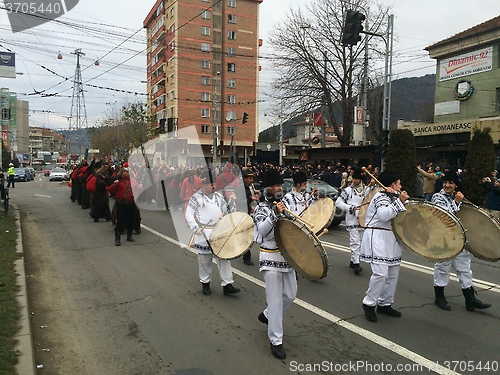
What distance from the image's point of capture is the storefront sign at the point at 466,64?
24.0 metres

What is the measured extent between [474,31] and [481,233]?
23734 mm

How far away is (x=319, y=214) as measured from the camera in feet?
18.6

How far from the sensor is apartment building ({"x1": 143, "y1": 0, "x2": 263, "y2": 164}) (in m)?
56.4

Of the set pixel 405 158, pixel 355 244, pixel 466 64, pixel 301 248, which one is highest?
pixel 466 64

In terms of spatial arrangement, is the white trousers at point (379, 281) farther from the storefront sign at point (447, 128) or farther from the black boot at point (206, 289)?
the storefront sign at point (447, 128)

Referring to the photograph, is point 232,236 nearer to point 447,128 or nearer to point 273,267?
point 273,267

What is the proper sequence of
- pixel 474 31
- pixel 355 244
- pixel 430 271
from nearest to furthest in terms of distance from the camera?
1. pixel 430 271
2. pixel 355 244
3. pixel 474 31

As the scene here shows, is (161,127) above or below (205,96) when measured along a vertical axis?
below

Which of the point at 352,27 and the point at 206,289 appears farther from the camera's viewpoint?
the point at 352,27

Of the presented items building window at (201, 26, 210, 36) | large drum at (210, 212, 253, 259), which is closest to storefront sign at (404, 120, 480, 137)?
large drum at (210, 212, 253, 259)

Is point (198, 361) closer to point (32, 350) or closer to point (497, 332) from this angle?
point (32, 350)

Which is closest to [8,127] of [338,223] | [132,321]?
[338,223]

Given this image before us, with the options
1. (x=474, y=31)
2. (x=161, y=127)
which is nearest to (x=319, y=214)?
(x=474, y=31)

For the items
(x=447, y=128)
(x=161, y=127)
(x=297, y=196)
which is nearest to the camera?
(x=297, y=196)
